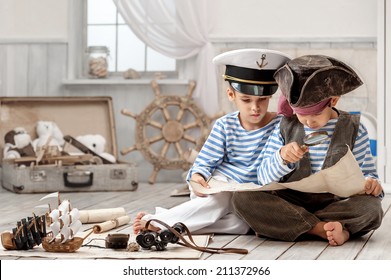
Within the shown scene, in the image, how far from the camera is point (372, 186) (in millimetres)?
2098

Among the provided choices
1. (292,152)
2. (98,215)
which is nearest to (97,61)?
(98,215)

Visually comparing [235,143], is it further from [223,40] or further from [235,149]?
[223,40]

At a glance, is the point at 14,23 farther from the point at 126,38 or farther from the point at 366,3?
the point at 366,3

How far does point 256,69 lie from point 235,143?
22 centimetres

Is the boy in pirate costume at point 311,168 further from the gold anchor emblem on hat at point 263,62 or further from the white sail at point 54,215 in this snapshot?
the white sail at point 54,215

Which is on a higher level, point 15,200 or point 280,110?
point 280,110

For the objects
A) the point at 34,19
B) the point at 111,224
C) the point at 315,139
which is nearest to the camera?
the point at 315,139

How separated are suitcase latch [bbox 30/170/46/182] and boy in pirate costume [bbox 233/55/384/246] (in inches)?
57.2

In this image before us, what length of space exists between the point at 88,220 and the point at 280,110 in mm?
734

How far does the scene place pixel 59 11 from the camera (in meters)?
3.94
